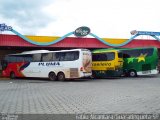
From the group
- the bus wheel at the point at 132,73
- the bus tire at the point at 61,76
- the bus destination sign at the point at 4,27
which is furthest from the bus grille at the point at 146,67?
the bus destination sign at the point at 4,27

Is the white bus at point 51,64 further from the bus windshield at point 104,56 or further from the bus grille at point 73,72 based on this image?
the bus windshield at point 104,56

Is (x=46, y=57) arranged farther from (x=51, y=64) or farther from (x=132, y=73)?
(x=132, y=73)

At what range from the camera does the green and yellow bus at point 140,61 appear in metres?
30.1

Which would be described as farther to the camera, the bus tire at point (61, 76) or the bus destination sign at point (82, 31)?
the bus destination sign at point (82, 31)

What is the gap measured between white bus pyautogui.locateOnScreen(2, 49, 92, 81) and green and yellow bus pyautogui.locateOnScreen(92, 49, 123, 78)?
2535 mm

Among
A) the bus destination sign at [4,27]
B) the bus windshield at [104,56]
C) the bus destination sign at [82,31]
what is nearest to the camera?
the bus windshield at [104,56]

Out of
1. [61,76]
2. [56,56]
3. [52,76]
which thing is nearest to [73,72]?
[61,76]

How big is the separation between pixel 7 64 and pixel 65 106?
71.5 ft

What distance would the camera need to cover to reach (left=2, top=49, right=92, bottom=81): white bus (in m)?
26.0

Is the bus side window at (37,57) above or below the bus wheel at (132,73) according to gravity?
above

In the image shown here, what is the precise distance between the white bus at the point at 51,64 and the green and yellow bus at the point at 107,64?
2.54 meters

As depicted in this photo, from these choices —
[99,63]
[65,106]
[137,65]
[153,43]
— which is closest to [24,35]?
[99,63]

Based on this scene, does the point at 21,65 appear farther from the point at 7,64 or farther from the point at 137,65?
the point at 137,65

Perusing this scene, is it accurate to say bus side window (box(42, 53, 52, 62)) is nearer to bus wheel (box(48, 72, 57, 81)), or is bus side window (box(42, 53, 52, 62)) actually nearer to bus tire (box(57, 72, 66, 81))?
bus wheel (box(48, 72, 57, 81))
